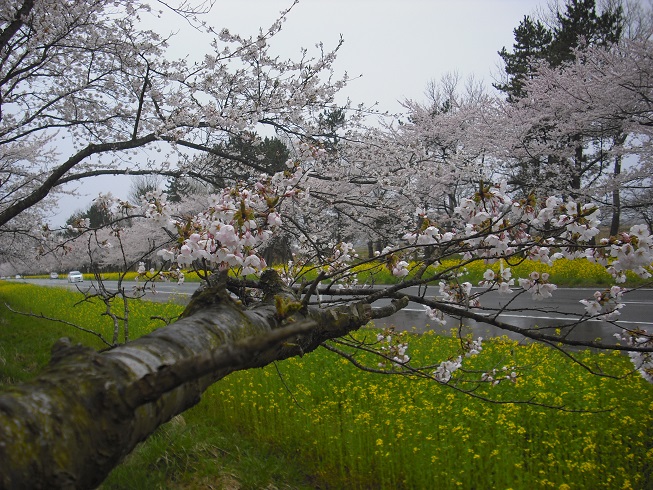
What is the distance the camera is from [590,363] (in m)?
5.51

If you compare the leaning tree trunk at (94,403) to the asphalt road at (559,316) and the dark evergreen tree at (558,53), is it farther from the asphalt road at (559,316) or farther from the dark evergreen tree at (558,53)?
the dark evergreen tree at (558,53)

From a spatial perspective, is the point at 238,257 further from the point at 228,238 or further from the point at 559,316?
the point at 559,316

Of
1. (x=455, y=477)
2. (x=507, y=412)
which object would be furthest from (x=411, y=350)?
(x=455, y=477)

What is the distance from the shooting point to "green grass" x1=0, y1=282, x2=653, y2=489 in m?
3.21

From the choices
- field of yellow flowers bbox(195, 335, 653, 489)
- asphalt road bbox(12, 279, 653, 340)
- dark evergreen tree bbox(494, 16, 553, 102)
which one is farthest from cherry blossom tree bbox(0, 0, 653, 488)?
dark evergreen tree bbox(494, 16, 553, 102)

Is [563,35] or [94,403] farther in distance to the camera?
[563,35]

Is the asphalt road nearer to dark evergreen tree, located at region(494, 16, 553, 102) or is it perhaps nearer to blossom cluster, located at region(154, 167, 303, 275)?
blossom cluster, located at region(154, 167, 303, 275)

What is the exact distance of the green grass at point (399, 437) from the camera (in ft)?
10.5

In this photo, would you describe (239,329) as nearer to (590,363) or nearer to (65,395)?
(65,395)

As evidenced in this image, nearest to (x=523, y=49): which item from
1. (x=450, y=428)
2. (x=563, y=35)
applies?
(x=563, y=35)

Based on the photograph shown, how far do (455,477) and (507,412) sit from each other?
1.24 metres

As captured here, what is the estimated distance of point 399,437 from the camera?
3.67 m

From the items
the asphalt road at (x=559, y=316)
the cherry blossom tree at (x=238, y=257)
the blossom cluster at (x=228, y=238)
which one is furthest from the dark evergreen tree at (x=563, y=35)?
the blossom cluster at (x=228, y=238)

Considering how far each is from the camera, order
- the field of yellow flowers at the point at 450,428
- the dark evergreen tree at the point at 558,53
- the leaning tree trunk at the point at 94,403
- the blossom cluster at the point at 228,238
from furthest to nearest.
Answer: the dark evergreen tree at the point at 558,53
the field of yellow flowers at the point at 450,428
the blossom cluster at the point at 228,238
the leaning tree trunk at the point at 94,403
